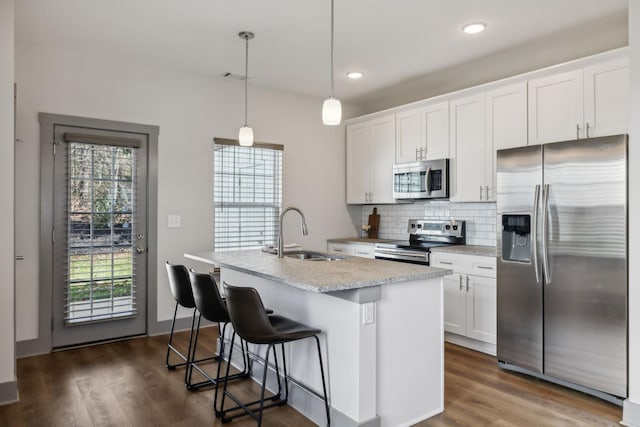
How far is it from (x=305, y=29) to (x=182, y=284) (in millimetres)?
2213

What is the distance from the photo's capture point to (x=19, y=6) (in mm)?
3111

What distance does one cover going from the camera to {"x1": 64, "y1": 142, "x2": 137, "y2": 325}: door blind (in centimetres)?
397

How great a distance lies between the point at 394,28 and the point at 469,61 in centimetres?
117

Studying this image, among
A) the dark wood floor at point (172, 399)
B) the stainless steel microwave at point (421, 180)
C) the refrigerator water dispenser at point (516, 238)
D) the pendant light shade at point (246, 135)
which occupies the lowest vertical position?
the dark wood floor at point (172, 399)

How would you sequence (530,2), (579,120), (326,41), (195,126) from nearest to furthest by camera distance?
(530,2)
(579,120)
(326,41)
(195,126)

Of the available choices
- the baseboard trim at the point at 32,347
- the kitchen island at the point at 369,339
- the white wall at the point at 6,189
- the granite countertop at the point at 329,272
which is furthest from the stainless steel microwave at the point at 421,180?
the baseboard trim at the point at 32,347

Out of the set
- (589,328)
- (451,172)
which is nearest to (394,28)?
(451,172)

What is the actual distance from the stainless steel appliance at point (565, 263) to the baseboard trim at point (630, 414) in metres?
0.18

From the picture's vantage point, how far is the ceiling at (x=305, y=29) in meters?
3.12

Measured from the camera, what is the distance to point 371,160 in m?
5.35

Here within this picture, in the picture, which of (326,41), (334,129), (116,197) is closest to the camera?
(326,41)

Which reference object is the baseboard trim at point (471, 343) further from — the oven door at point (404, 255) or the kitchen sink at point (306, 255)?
the kitchen sink at point (306, 255)

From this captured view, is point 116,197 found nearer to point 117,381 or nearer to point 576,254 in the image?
point 117,381

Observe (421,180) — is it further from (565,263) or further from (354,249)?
(565,263)
